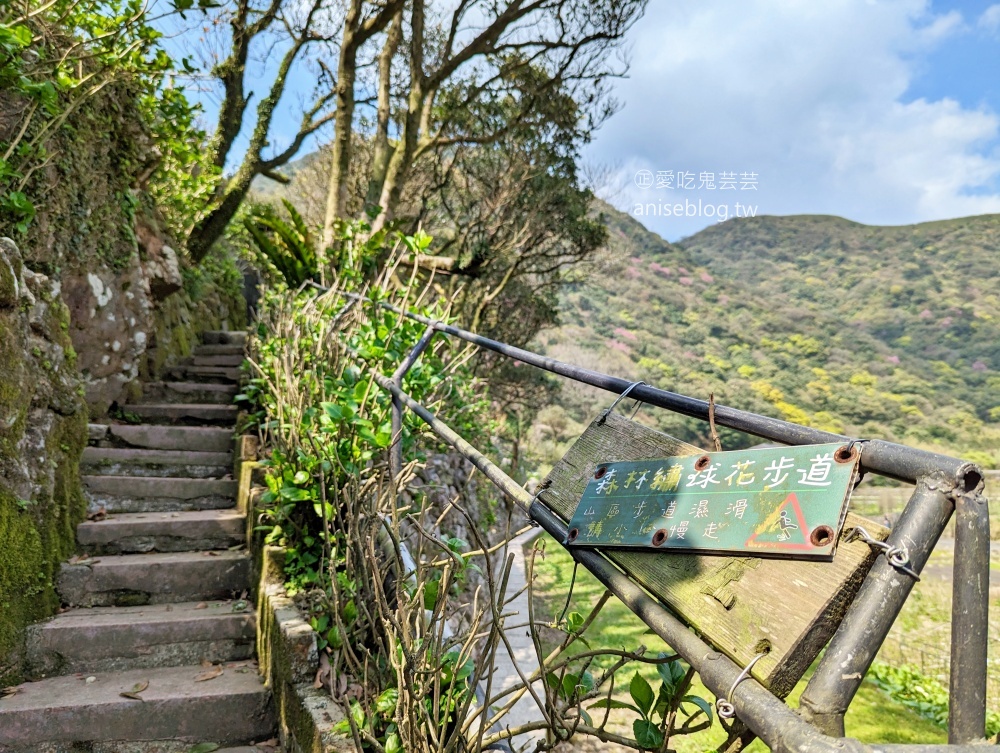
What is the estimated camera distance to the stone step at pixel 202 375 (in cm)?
641

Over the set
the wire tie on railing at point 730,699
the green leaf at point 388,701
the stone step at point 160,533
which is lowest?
the stone step at point 160,533

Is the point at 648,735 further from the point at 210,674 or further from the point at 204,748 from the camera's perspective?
the point at 210,674

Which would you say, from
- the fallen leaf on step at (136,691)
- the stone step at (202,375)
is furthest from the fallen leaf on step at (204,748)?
the stone step at (202,375)

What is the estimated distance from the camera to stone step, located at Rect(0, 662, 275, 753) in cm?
230

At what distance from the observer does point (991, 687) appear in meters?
10.1

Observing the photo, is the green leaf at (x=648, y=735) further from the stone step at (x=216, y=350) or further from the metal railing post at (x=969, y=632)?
the stone step at (x=216, y=350)

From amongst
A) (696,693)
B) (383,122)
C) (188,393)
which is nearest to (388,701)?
(188,393)

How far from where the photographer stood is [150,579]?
3.16 metres

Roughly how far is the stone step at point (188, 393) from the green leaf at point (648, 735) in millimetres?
5426

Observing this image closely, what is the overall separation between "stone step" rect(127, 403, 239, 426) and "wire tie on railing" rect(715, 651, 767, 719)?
17.2 ft

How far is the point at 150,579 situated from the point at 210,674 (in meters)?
0.78

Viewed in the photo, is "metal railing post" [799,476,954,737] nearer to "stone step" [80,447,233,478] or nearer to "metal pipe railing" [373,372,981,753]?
"metal pipe railing" [373,372,981,753]

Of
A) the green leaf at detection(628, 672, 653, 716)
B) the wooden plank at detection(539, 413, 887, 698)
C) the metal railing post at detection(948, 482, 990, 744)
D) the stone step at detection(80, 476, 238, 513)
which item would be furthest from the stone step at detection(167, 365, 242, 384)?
the metal railing post at detection(948, 482, 990, 744)

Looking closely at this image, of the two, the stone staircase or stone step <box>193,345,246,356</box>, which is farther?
stone step <box>193,345,246,356</box>
